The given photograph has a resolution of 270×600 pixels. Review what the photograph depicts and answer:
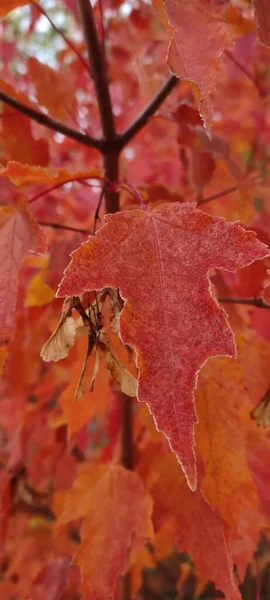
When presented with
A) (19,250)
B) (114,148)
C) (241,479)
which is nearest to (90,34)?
(114,148)

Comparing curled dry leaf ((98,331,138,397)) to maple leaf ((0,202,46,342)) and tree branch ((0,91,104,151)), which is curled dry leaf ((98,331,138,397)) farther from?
tree branch ((0,91,104,151))

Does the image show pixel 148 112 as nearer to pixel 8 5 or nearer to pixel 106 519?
pixel 8 5

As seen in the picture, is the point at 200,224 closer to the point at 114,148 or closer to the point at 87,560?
the point at 114,148

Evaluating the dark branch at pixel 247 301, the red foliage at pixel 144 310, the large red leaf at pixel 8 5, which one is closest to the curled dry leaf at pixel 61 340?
the red foliage at pixel 144 310

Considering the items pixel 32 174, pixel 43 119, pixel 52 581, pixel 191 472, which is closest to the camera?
pixel 191 472

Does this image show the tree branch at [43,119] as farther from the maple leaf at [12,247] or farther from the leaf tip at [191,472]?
the leaf tip at [191,472]

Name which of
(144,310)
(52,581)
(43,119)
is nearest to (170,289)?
(144,310)
